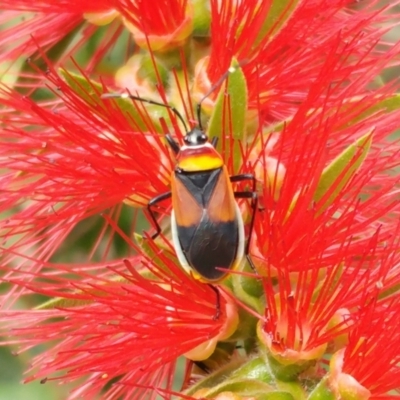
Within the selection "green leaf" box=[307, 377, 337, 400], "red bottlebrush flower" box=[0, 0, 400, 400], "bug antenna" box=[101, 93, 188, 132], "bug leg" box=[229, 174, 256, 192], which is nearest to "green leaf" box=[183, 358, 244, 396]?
"red bottlebrush flower" box=[0, 0, 400, 400]

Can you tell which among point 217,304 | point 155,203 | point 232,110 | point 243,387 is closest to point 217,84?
point 232,110

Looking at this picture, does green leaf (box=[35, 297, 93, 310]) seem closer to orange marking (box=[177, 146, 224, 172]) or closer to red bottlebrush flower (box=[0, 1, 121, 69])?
orange marking (box=[177, 146, 224, 172])

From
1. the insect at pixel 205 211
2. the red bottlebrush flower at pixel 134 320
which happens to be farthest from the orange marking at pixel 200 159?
the red bottlebrush flower at pixel 134 320

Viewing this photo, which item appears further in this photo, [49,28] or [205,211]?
[49,28]

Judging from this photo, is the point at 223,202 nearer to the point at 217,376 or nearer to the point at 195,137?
the point at 195,137

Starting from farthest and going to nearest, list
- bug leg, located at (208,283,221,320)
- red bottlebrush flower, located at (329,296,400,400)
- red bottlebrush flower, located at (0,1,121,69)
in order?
red bottlebrush flower, located at (0,1,121,69), bug leg, located at (208,283,221,320), red bottlebrush flower, located at (329,296,400,400)

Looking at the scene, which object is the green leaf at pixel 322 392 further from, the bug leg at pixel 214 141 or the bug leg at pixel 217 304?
the bug leg at pixel 214 141
